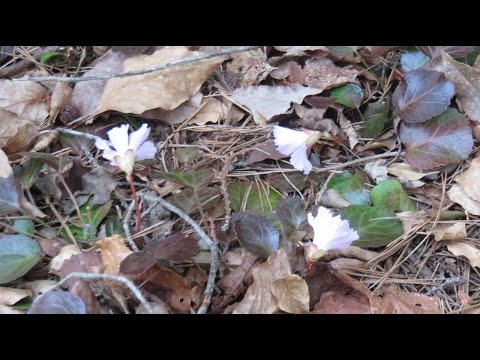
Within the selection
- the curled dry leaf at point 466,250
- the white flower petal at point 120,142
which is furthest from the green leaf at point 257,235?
the curled dry leaf at point 466,250

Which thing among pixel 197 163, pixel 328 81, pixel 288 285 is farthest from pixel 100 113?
pixel 288 285

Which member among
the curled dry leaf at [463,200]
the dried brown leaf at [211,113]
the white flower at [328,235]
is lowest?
the curled dry leaf at [463,200]

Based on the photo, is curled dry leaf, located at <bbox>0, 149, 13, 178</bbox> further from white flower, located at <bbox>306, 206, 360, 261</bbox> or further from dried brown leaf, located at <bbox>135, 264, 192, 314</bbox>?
white flower, located at <bbox>306, 206, 360, 261</bbox>

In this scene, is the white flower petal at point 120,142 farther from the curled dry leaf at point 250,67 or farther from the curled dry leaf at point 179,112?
the curled dry leaf at point 250,67

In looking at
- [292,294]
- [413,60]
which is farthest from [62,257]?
[413,60]

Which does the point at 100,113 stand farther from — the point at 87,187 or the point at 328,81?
the point at 328,81
